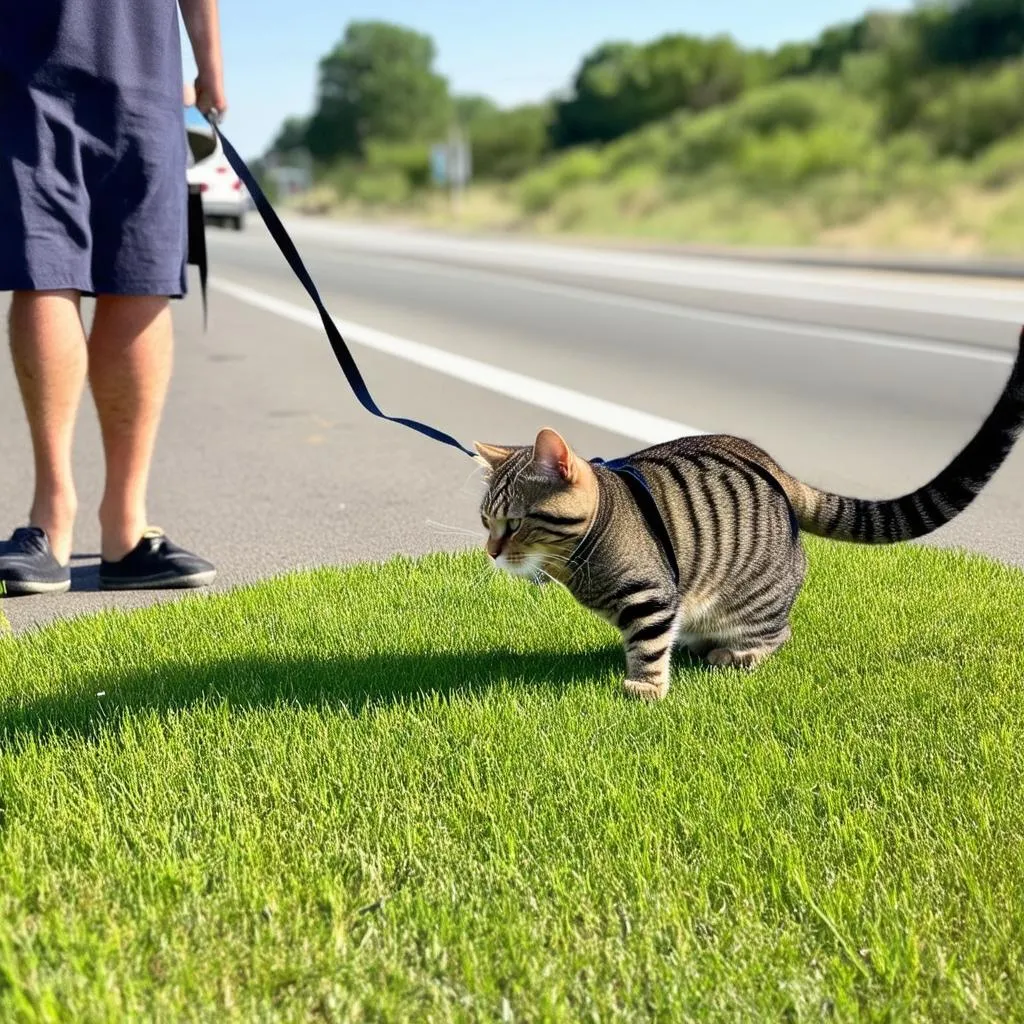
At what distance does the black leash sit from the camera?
144 inches

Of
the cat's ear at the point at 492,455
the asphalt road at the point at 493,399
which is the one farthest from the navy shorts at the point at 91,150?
the cat's ear at the point at 492,455

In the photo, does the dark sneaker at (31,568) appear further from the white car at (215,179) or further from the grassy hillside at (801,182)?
the grassy hillside at (801,182)

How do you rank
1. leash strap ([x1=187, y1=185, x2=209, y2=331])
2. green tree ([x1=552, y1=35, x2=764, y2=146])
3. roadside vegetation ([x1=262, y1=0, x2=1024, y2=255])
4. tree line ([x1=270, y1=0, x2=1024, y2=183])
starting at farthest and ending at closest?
green tree ([x1=552, y1=35, x2=764, y2=146]), tree line ([x1=270, y1=0, x2=1024, y2=183]), roadside vegetation ([x1=262, y1=0, x2=1024, y2=255]), leash strap ([x1=187, y1=185, x2=209, y2=331])

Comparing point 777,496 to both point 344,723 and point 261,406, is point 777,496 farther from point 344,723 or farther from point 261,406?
point 261,406

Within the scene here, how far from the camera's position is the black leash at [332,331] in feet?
12.0

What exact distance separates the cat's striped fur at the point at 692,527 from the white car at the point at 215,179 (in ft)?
7.48

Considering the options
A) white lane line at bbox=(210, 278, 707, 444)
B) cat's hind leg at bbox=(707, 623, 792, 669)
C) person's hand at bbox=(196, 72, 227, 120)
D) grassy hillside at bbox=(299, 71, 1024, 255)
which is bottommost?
cat's hind leg at bbox=(707, 623, 792, 669)

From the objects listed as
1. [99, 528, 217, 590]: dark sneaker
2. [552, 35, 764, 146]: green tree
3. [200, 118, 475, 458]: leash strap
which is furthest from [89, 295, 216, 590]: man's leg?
[552, 35, 764, 146]: green tree

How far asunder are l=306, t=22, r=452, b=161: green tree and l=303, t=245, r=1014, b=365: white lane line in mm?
125220

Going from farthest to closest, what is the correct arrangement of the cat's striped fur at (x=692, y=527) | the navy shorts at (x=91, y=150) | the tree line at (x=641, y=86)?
the tree line at (x=641, y=86) < the navy shorts at (x=91, y=150) < the cat's striped fur at (x=692, y=527)

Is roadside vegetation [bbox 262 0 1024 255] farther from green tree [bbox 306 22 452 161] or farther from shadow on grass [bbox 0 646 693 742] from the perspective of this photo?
shadow on grass [bbox 0 646 693 742]

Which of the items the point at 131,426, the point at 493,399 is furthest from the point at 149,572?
the point at 493,399

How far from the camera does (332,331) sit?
420 centimetres

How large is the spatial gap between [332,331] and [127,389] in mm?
995
